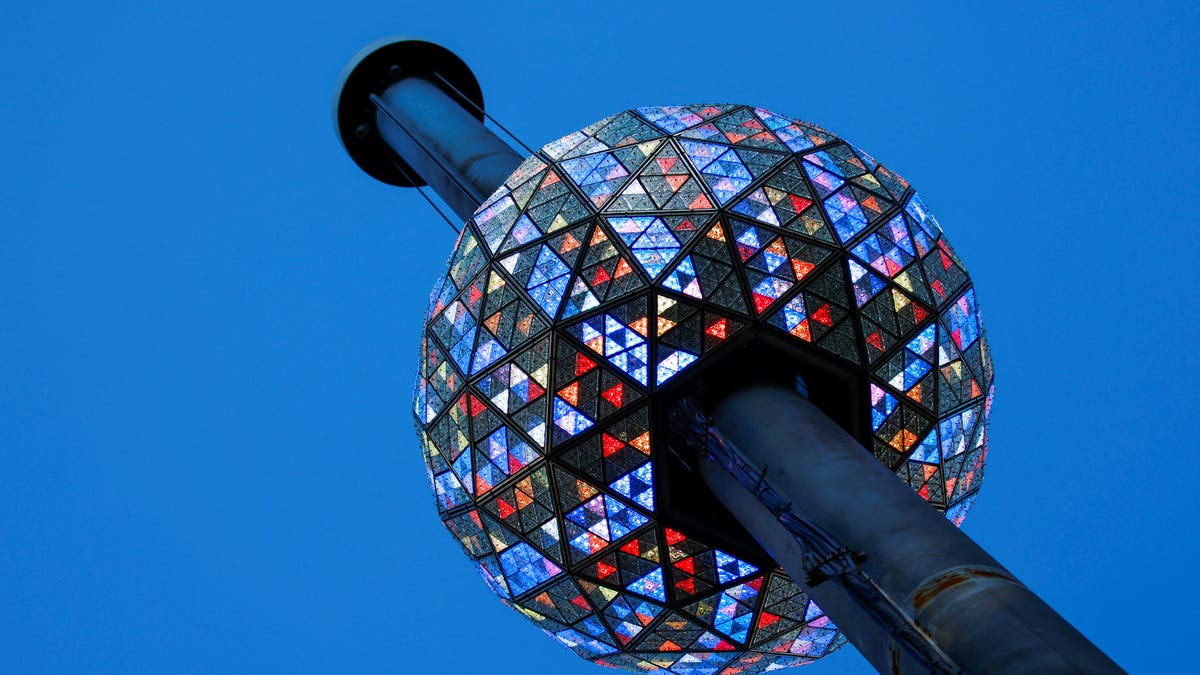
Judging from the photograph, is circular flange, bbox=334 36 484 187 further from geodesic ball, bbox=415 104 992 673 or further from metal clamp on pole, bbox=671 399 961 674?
metal clamp on pole, bbox=671 399 961 674

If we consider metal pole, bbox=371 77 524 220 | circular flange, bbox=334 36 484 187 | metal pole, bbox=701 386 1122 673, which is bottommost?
metal pole, bbox=701 386 1122 673

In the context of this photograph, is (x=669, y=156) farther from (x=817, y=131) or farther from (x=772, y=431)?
(x=772, y=431)

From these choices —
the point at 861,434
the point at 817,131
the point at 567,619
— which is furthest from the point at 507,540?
the point at 817,131

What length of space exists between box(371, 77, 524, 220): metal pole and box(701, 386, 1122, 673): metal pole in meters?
8.57

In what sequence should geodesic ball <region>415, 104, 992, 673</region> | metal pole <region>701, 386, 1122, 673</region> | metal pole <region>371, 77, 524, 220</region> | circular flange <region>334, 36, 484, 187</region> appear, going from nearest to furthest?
metal pole <region>701, 386, 1122, 673</region>
geodesic ball <region>415, 104, 992, 673</region>
metal pole <region>371, 77, 524, 220</region>
circular flange <region>334, 36, 484, 187</region>

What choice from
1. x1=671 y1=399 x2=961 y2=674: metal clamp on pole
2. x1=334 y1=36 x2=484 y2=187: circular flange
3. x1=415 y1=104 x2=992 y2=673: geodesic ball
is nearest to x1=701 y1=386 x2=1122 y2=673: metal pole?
x1=671 y1=399 x2=961 y2=674: metal clamp on pole

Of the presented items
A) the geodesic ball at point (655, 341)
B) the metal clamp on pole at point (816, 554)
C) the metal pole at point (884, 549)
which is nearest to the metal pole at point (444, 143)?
the geodesic ball at point (655, 341)

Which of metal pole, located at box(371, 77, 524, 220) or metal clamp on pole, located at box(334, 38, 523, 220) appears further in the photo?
metal clamp on pole, located at box(334, 38, 523, 220)

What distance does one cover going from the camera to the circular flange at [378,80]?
29062mm

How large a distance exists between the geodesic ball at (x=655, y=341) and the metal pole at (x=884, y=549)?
1182 mm

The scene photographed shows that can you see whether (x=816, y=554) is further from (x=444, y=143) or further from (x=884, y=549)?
(x=444, y=143)

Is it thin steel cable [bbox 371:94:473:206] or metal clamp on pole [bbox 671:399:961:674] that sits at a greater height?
thin steel cable [bbox 371:94:473:206]

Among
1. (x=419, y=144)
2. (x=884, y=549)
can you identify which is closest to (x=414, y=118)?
(x=419, y=144)

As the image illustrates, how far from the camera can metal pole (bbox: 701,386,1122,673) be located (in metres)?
10.1
